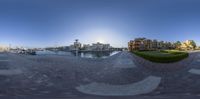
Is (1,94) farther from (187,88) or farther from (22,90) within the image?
(187,88)

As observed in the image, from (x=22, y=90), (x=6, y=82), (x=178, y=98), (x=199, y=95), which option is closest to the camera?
(x=178, y=98)

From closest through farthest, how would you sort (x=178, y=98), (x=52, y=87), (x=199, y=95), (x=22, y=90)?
(x=178, y=98) < (x=199, y=95) < (x=22, y=90) < (x=52, y=87)

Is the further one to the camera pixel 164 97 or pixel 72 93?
pixel 72 93

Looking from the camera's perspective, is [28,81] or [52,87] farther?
[28,81]

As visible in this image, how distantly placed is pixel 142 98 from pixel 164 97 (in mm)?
846

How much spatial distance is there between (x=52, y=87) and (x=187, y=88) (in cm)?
634

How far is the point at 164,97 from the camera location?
11617 millimetres

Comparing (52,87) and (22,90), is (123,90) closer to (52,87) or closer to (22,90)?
(52,87)

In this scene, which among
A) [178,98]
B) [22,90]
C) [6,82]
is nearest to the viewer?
[178,98]

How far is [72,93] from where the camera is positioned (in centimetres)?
1290

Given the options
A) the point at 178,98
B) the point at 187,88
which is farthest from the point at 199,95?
the point at 187,88

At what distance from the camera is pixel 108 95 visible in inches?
491

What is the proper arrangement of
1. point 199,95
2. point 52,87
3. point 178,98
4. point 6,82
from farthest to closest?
point 6,82 → point 52,87 → point 199,95 → point 178,98

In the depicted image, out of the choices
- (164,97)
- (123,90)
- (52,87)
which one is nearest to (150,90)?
(123,90)
